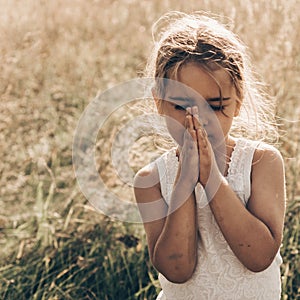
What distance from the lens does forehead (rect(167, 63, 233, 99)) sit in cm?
188

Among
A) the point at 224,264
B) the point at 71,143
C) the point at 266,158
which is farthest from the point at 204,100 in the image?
the point at 71,143

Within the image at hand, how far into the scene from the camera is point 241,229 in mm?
1895

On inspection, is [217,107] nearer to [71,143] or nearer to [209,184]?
[209,184]

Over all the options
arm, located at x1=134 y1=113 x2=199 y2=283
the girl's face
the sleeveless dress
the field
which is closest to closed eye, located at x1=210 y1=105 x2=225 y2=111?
the girl's face

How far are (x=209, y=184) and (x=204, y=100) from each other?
0.22 m

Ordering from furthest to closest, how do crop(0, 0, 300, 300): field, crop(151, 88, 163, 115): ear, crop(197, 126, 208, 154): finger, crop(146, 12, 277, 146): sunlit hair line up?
crop(0, 0, 300, 300): field → crop(151, 88, 163, 115): ear → crop(146, 12, 277, 146): sunlit hair → crop(197, 126, 208, 154): finger

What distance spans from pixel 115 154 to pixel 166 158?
1.23m

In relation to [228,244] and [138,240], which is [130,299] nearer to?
[138,240]

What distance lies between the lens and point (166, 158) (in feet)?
7.06

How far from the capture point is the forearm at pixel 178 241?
1.92m

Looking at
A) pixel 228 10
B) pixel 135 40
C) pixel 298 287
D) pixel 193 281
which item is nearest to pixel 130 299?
pixel 298 287

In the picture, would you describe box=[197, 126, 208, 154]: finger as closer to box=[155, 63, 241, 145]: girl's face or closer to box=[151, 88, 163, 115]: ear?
box=[155, 63, 241, 145]: girl's face

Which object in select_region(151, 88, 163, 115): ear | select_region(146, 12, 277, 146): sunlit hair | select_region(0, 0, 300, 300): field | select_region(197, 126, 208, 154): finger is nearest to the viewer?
select_region(197, 126, 208, 154): finger

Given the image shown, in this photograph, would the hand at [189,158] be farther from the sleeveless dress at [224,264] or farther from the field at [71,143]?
the field at [71,143]
